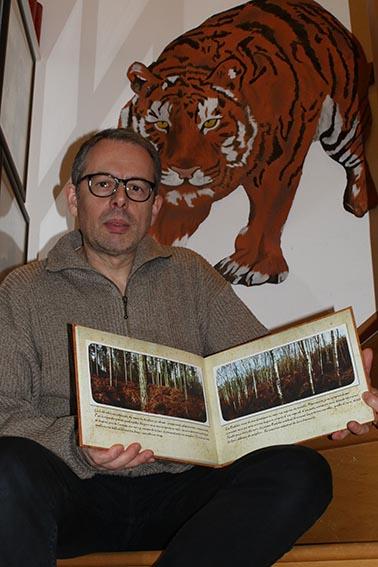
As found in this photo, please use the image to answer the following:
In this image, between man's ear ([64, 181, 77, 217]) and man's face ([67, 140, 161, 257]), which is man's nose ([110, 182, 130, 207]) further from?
man's ear ([64, 181, 77, 217])

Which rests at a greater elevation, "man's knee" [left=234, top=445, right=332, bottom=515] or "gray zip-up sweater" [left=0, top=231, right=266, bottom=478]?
"gray zip-up sweater" [left=0, top=231, right=266, bottom=478]

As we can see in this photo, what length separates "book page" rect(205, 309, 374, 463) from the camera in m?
1.15

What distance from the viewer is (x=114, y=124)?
249cm

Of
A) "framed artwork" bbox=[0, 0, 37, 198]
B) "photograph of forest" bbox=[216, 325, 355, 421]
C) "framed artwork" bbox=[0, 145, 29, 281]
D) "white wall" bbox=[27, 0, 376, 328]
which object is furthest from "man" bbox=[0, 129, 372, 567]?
"white wall" bbox=[27, 0, 376, 328]

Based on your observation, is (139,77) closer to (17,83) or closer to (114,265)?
(17,83)

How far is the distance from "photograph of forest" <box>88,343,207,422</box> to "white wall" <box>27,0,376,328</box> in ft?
3.54

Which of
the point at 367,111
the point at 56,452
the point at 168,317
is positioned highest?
the point at 367,111

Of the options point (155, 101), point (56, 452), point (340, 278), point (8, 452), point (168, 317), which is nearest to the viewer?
point (8, 452)

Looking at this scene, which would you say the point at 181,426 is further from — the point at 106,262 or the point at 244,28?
the point at 244,28

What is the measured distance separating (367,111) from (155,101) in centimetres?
75

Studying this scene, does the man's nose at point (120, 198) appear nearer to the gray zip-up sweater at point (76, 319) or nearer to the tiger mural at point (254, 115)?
the gray zip-up sweater at point (76, 319)

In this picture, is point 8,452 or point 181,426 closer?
point 8,452

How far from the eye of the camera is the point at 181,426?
115 cm

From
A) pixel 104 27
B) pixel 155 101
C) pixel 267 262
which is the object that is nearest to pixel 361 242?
pixel 267 262
